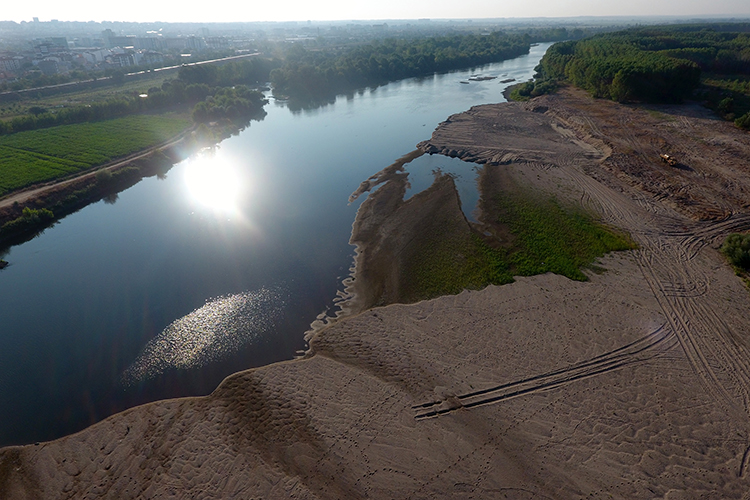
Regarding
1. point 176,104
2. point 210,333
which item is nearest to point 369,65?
point 176,104

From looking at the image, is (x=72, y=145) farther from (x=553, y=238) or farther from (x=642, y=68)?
(x=642, y=68)

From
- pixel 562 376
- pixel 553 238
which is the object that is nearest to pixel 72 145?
pixel 553 238

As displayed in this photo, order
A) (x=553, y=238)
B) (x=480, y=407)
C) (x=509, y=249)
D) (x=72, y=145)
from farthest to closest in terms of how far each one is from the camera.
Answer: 1. (x=72, y=145)
2. (x=553, y=238)
3. (x=509, y=249)
4. (x=480, y=407)

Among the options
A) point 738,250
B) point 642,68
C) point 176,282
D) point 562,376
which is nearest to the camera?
point 562,376

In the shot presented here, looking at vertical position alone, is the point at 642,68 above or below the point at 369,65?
below

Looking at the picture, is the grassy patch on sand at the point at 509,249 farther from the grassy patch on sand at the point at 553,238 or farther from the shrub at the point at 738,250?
the shrub at the point at 738,250

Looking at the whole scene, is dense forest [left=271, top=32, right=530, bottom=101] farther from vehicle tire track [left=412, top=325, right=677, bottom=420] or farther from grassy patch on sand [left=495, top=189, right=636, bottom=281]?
vehicle tire track [left=412, top=325, right=677, bottom=420]

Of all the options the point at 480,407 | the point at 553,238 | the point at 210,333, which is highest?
the point at 553,238

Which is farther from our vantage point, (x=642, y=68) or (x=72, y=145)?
(x=642, y=68)
